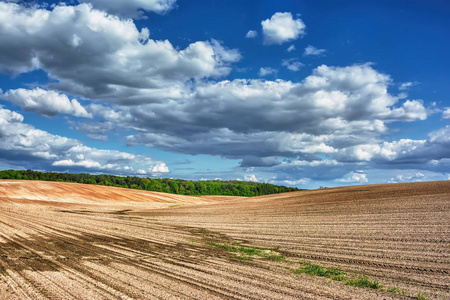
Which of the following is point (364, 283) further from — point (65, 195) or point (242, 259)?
point (65, 195)

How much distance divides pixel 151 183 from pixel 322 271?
4616 inches

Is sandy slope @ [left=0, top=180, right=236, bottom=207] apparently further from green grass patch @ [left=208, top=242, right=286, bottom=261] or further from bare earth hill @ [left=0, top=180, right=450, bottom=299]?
green grass patch @ [left=208, top=242, right=286, bottom=261]

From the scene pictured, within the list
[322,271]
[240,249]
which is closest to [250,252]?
[240,249]

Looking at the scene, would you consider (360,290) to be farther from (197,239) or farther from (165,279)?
(197,239)

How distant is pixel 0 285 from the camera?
32.0 feet

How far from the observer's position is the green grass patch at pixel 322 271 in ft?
37.0

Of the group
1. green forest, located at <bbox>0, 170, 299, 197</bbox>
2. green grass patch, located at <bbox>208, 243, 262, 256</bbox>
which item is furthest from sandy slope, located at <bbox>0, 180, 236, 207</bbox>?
green forest, located at <bbox>0, 170, 299, 197</bbox>

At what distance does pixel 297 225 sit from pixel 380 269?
40.6 ft

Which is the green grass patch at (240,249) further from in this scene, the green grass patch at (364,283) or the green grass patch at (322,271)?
the green grass patch at (364,283)

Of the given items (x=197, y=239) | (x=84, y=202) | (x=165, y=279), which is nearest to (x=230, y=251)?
(x=197, y=239)

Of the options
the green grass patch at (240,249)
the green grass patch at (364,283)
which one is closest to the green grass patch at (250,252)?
the green grass patch at (240,249)

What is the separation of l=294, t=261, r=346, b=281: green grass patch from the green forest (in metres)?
111

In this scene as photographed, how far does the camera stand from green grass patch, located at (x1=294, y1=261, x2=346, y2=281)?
11266 millimetres

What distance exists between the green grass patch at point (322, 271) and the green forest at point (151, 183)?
11092 centimetres
